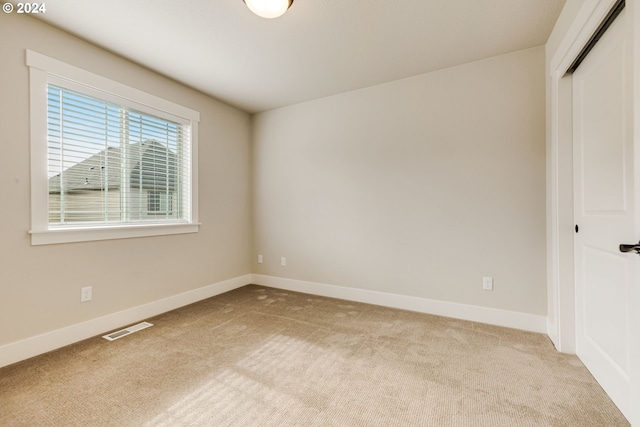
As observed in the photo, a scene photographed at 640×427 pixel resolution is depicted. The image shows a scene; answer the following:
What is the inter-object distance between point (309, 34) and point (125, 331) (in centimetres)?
298

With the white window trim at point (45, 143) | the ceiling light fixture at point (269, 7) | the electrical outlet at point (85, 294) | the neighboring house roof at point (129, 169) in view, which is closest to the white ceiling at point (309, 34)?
the ceiling light fixture at point (269, 7)

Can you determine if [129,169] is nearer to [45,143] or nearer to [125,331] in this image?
[45,143]

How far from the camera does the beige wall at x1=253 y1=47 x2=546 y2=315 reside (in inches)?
96.5

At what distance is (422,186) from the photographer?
2.88 metres

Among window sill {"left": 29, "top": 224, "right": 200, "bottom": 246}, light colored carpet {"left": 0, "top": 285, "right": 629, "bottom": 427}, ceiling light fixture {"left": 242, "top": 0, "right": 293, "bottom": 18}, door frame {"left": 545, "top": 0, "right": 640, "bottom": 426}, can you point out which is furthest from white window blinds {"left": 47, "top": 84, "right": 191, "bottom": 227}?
door frame {"left": 545, "top": 0, "right": 640, "bottom": 426}

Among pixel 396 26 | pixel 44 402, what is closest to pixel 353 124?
pixel 396 26

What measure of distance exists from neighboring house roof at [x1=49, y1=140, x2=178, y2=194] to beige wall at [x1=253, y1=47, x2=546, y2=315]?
4.36ft

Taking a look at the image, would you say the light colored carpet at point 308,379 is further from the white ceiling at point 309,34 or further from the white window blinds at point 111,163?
the white ceiling at point 309,34

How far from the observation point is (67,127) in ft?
7.31

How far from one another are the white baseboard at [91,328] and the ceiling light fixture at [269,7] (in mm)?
2755

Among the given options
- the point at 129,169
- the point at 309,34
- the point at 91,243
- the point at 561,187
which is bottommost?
the point at 91,243

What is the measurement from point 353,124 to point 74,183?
2750 millimetres

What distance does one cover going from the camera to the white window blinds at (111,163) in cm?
220

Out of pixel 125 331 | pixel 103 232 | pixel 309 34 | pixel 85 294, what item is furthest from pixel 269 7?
pixel 125 331
